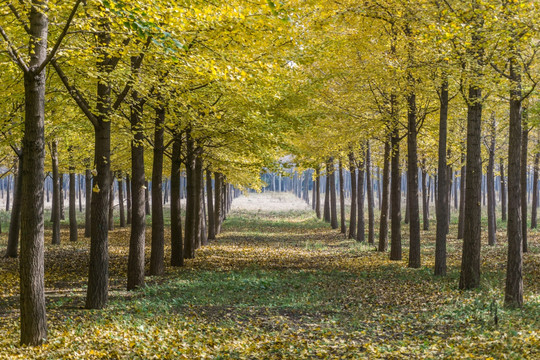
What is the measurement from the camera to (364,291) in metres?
11.7

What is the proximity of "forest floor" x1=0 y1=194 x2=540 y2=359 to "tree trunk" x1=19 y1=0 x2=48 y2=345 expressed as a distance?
46 cm

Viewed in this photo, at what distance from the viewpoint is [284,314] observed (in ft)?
30.3

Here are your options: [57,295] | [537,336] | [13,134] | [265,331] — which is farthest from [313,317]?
[13,134]

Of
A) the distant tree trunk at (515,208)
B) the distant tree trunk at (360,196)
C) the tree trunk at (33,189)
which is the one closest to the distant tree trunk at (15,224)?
the tree trunk at (33,189)

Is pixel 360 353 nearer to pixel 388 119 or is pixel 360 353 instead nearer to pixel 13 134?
pixel 388 119

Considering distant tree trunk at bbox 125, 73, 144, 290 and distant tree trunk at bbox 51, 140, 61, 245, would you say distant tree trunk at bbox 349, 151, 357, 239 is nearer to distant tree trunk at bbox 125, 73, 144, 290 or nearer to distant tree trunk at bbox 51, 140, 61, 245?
distant tree trunk at bbox 51, 140, 61, 245

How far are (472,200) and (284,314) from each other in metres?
5.31

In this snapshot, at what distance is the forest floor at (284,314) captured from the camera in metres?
6.73

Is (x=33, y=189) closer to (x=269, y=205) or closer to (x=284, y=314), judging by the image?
(x=284, y=314)

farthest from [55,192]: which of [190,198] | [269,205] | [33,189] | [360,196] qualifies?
[269,205]

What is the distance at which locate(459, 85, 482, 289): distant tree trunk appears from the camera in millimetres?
10820

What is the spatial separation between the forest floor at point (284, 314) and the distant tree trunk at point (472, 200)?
0.53m

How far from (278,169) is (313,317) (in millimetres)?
6549

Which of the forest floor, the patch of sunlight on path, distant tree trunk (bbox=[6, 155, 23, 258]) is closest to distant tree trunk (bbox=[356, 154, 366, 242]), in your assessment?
the forest floor
